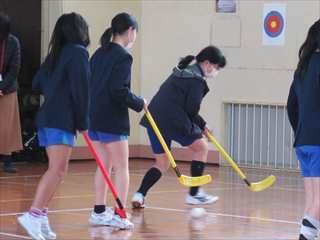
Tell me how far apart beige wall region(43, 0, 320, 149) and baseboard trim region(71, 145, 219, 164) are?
0.14m

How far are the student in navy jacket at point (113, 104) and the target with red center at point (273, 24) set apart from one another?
5834mm

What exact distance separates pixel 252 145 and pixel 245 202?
394 cm

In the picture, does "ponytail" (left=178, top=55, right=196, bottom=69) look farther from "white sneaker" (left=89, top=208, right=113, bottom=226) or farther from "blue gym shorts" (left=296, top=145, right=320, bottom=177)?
"blue gym shorts" (left=296, top=145, right=320, bottom=177)

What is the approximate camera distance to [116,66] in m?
8.09

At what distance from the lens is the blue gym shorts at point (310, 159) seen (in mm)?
6152

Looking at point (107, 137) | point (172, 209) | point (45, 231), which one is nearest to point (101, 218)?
point (107, 137)

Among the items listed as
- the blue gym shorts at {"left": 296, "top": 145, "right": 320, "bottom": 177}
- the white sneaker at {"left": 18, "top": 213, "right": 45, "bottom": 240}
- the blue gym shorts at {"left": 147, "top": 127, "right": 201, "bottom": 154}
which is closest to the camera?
the blue gym shorts at {"left": 296, "top": 145, "right": 320, "bottom": 177}

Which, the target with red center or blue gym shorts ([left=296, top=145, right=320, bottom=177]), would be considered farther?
the target with red center

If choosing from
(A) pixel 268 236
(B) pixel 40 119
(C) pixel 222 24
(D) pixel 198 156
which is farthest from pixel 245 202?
(C) pixel 222 24

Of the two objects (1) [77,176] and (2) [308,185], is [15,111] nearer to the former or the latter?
(1) [77,176]

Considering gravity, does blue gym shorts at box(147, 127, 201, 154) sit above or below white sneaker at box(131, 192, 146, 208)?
above

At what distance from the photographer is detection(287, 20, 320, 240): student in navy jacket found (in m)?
6.16

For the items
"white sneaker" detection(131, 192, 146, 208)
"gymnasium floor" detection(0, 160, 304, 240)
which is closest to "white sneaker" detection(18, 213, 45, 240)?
"gymnasium floor" detection(0, 160, 304, 240)

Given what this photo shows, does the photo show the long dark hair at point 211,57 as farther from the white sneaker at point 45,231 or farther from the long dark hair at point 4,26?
the white sneaker at point 45,231
